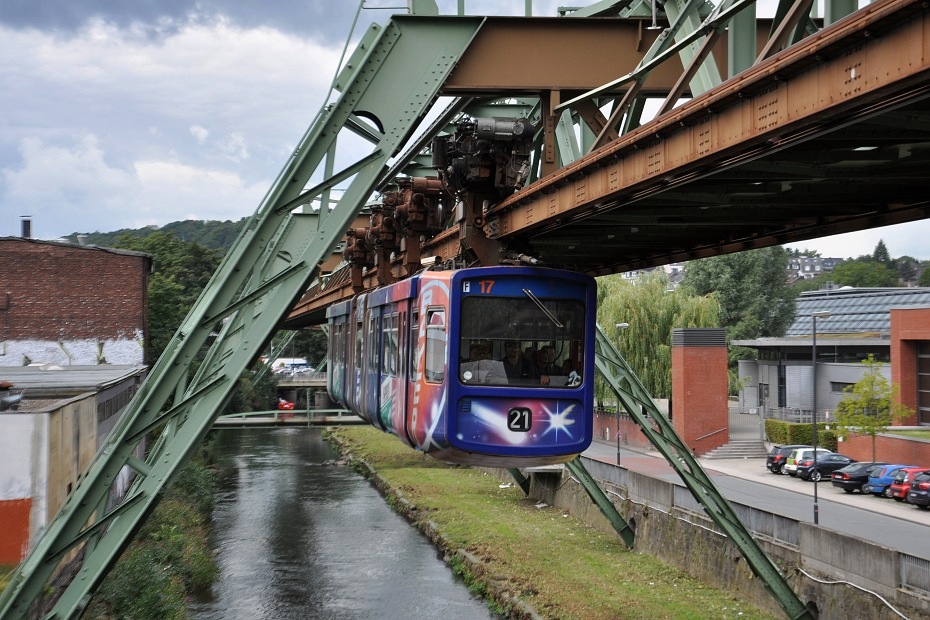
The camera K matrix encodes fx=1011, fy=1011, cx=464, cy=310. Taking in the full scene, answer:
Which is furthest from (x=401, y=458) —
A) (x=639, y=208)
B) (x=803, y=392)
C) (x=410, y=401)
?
(x=639, y=208)

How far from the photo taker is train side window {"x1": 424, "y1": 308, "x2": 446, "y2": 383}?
1180 centimetres

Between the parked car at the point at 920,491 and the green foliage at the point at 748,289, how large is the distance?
35.6m

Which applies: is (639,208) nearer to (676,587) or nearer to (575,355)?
(575,355)

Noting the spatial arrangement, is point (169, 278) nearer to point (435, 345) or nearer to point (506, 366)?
point (435, 345)

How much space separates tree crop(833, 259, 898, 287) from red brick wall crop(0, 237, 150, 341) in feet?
334

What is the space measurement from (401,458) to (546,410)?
35206mm

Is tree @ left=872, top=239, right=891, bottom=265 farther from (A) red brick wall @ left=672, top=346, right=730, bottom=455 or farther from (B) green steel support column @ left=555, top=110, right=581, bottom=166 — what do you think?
(B) green steel support column @ left=555, top=110, right=581, bottom=166

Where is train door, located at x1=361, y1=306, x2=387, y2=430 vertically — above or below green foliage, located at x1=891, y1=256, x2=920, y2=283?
below

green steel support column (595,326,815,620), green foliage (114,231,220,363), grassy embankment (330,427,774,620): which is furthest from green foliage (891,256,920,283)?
green steel support column (595,326,815,620)

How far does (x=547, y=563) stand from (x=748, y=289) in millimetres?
46839

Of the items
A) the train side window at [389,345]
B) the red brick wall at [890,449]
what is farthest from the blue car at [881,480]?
the train side window at [389,345]

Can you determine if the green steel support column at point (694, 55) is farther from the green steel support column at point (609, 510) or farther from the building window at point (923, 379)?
the building window at point (923, 379)

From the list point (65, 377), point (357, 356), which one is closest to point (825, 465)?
point (357, 356)

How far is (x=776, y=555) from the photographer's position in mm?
17672
